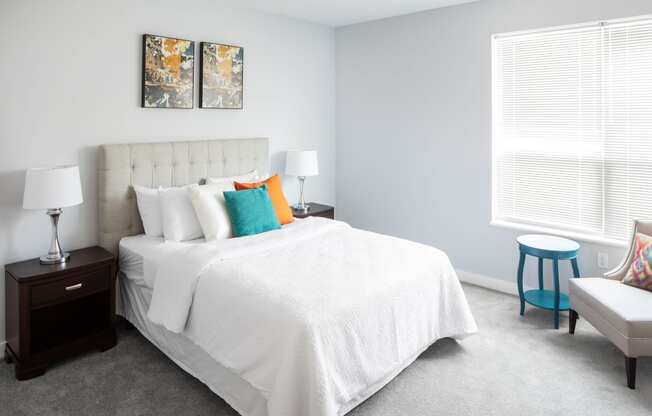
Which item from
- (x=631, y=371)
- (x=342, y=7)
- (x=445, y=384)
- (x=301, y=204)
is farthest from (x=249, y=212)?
(x=631, y=371)

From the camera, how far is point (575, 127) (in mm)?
3588

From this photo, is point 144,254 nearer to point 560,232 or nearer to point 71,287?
point 71,287

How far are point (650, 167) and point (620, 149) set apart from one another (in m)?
0.24

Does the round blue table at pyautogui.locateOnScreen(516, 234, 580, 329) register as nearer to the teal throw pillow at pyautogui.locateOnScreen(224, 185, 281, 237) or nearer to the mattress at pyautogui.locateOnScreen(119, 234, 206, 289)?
the teal throw pillow at pyautogui.locateOnScreen(224, 185, 281, 237)

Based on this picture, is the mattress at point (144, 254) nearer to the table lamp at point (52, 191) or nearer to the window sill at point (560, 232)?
the table lamp at point (52, 191)

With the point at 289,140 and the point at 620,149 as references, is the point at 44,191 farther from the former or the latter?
the point at 620,149

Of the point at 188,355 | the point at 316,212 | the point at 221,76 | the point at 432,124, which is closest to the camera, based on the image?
the point at 188,355

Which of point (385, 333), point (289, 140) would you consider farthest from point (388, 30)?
point (385, 333)

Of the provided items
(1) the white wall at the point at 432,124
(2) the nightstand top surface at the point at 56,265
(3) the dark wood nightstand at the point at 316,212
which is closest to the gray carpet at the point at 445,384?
(2) the nightstand top surface at the point at 56,265

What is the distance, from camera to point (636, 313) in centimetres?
256

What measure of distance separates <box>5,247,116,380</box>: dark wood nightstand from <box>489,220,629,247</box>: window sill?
3252mm

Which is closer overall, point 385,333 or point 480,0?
point 385,333

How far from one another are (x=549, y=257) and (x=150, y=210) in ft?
9.86

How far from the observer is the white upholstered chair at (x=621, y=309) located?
2.50 meters
